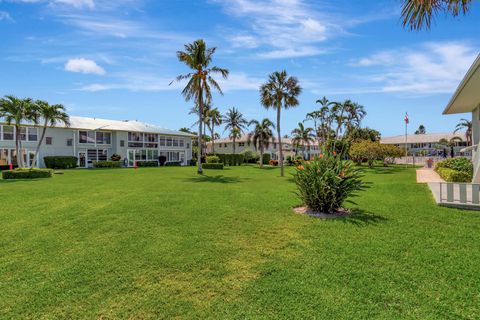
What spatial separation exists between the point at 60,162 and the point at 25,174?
1506 cm

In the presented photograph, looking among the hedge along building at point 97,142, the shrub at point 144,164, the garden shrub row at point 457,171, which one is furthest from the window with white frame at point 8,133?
the garden shrub row at point 457,171

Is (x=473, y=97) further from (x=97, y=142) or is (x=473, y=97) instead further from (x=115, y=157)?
(x=97, y=142)

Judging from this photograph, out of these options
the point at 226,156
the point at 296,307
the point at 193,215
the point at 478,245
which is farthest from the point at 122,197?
the point at 226,156

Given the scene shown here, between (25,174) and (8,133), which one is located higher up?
(8,133)

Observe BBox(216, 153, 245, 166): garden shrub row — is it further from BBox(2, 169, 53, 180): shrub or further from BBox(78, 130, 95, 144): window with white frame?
BBox(2, 169, 53, 180): shrub

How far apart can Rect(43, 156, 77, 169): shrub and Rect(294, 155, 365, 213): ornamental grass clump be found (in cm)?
3428

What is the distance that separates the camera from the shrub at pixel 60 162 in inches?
1374

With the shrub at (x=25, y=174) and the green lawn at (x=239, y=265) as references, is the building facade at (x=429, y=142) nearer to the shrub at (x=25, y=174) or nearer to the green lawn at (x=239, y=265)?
the shrub at (x=25, y=174)

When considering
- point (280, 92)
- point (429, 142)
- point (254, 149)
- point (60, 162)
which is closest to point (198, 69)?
point (280, 92)

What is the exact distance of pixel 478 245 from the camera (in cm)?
585

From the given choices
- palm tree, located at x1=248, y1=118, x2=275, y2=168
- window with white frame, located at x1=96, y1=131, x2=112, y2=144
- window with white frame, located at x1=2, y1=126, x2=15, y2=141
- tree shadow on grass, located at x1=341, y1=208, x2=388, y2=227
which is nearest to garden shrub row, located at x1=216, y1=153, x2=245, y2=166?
palm tree, located at x1=248, y1=118, x2=275, y2=168

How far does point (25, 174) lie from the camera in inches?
850

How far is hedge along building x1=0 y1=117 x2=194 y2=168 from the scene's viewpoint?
3522 centimetres

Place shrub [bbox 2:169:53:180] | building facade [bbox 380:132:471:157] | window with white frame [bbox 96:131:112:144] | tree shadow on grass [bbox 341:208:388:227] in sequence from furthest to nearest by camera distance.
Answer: building facade [bbox 380:132:471:157] < window with white frame [bbox 96:131:112:144] < shrub [bbox 2:169:53:180] < tree shadow on grass [bbox 341:208:388:227]
